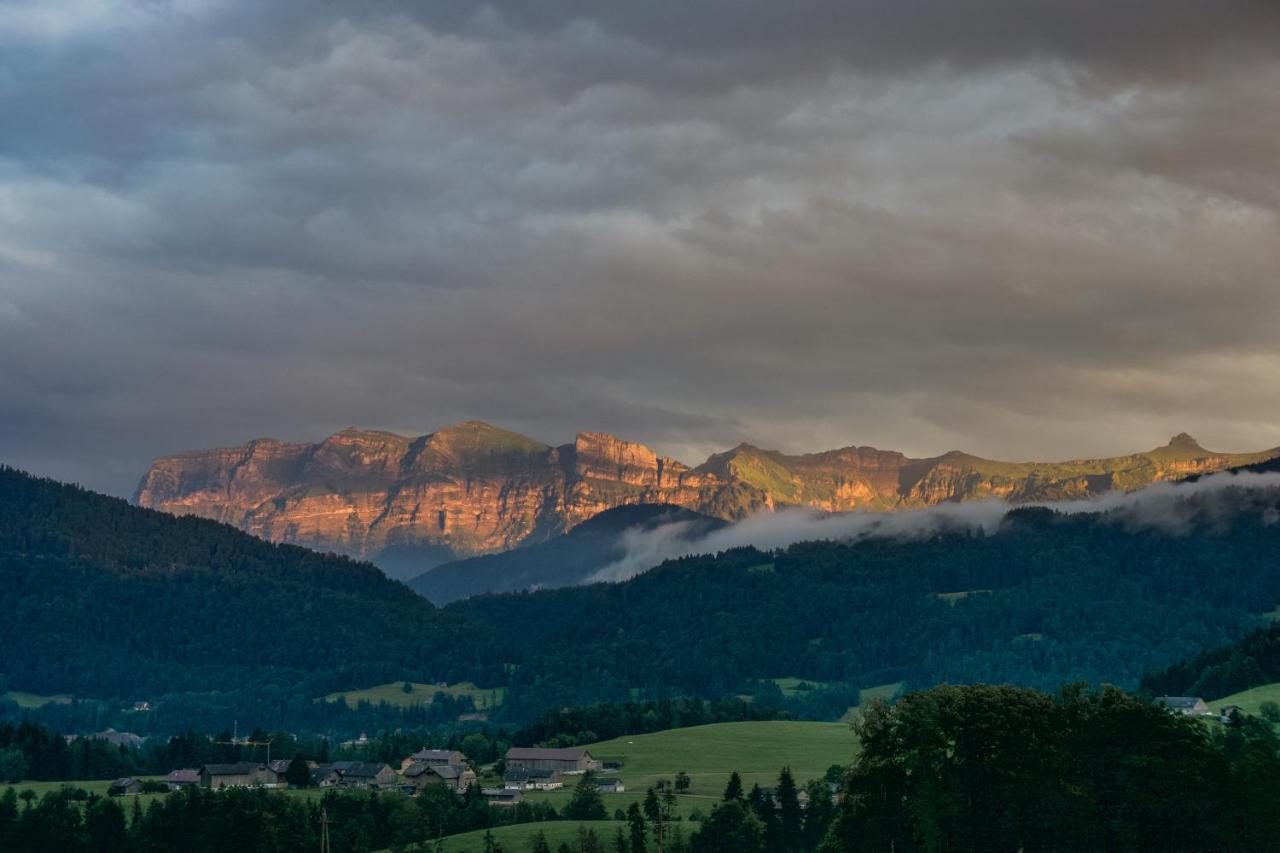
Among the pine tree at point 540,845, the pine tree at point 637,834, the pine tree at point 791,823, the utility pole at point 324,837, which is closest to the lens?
the pine tree at point 637,834

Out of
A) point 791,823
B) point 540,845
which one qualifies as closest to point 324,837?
point 540,845

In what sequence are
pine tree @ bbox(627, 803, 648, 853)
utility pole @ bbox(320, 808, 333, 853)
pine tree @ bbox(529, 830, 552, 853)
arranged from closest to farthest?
pine tree @ bbox(627, 803, 648, 853) < pine tree @ bbox(529, 830, 552, 853) < utility pole @ bbox(320, 808, 333, 853)

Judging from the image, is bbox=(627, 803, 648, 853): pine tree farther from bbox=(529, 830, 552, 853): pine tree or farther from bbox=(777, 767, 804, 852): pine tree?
bbox=(777, 767, 804, 852): pine tree

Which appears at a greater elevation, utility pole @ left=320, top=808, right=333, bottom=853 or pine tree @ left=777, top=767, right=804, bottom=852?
utility pole @ left=320, top=808, right=333, bottom=853

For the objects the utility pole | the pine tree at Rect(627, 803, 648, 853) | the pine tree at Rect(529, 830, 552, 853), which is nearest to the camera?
the pine tree at Rect(627, 803, 648, 853)

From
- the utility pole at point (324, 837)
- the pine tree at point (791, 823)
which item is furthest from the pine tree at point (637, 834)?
the utility pole at point (324, 837)

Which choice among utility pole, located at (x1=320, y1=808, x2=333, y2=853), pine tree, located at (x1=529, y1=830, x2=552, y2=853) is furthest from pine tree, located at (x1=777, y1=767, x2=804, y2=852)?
utility pole, located at (x1=320, y1=808, x2=333, y2=853)

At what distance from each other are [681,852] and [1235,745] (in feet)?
185

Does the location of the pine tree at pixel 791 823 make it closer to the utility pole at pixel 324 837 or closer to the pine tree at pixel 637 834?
the pine tree at pixel 637 834

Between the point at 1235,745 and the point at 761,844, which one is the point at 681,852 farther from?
the point at 1235,745

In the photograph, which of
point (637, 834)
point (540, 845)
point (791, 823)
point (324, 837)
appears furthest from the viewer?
point (791, 823)

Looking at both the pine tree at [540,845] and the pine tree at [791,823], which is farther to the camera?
the pine tree at [791,823]

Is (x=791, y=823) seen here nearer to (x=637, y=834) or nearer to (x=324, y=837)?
(x=637, y=834)

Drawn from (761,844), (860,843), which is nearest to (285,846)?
(761,844)
